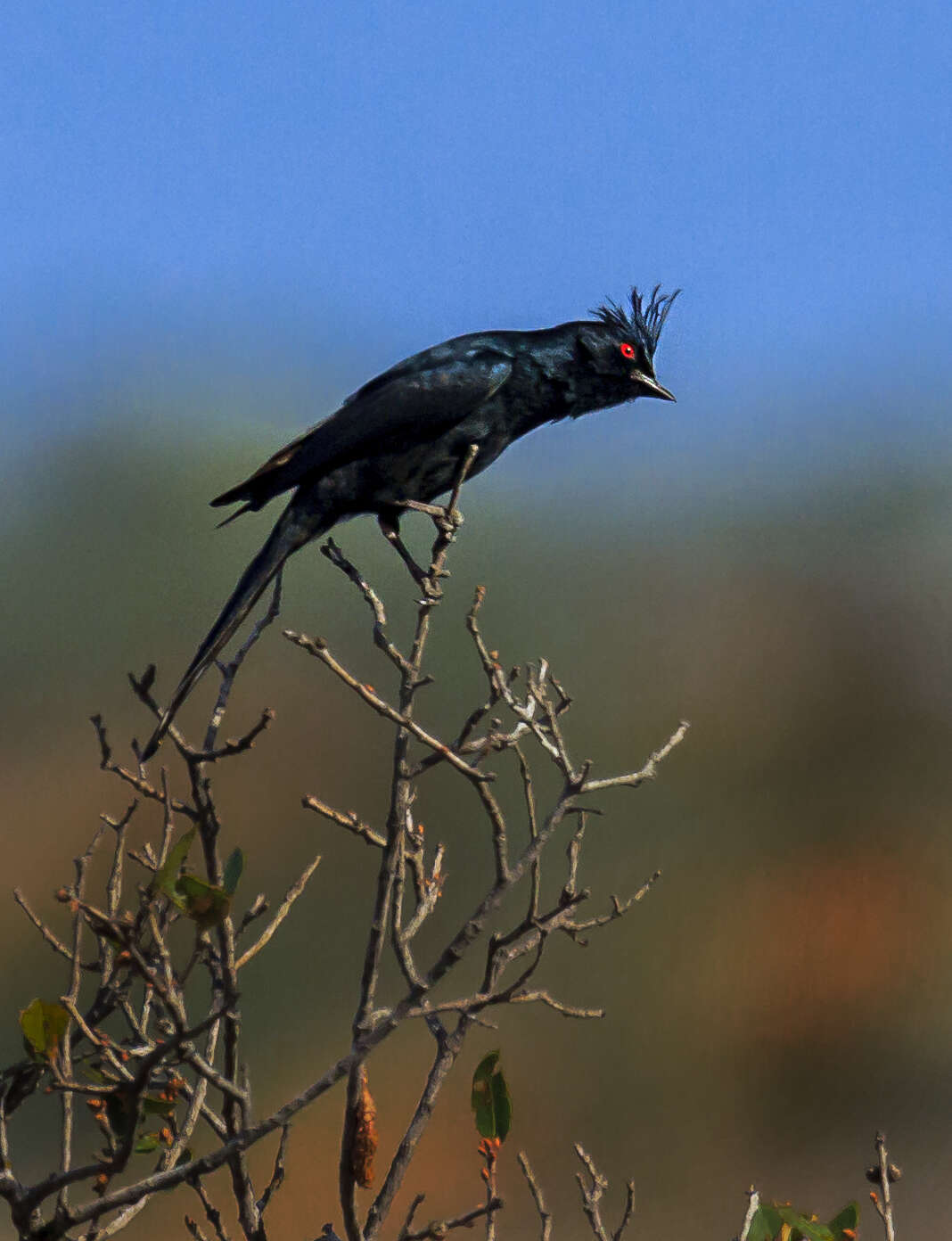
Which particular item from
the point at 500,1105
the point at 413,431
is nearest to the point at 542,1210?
the point at 500,1105

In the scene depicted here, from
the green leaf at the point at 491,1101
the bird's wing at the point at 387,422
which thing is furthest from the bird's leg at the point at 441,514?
the green leaf at the point at 491,1101

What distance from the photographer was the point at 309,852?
37.4 feet

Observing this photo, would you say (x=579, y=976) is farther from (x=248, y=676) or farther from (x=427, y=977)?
(x=427, y=977)

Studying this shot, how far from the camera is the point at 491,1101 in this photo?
9.37ft

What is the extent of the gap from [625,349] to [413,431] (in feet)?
3.01

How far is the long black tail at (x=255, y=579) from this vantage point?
3837 mm

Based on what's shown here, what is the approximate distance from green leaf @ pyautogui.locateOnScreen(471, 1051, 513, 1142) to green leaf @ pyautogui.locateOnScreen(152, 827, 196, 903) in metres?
0.93

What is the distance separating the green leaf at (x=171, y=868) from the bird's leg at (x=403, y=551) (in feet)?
4.64

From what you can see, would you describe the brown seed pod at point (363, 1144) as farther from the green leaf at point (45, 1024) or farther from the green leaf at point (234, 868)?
the green leaf at point (45, 1024)

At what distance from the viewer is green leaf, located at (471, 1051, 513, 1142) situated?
2.84 metres

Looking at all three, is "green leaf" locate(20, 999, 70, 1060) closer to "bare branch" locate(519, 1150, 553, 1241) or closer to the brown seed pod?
the brown seed pod

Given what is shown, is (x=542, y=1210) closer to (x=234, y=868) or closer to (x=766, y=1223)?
(x=766, y=1223)

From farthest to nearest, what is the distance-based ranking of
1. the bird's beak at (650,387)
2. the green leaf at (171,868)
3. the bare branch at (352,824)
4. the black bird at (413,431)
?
1. the bird's beak at (650,387)
2. the black bird at (413,431)
3. the bare branch at (352,824)
4. the green leaf at (171,868)

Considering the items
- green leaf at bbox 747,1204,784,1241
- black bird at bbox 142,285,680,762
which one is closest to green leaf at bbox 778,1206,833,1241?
green leaf at bbox 747,1204,784,1241
